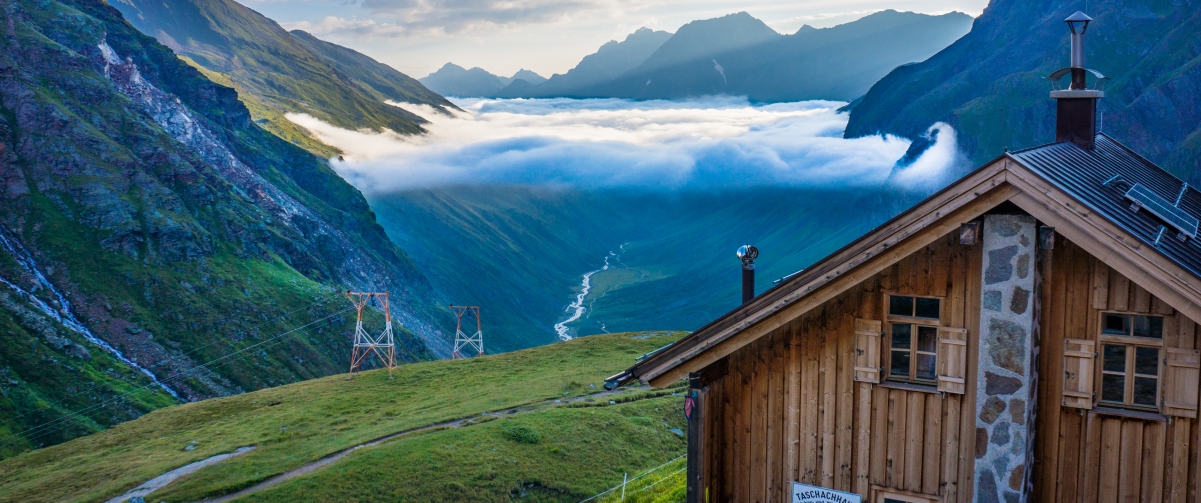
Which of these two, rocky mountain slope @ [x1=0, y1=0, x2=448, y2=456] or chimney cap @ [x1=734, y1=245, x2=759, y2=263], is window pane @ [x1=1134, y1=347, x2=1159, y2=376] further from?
rocky mountain slope @ [x1=0, y1=0, x2=448, y2=456]

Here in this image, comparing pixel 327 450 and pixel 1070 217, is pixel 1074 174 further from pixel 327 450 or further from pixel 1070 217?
pixel 327 450

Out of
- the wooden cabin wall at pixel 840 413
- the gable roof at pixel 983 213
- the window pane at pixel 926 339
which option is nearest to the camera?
the gable roof at pixel 983 213

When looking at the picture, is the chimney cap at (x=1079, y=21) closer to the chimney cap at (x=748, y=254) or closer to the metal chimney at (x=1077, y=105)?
the metal chimney at (x=1077, y=105)

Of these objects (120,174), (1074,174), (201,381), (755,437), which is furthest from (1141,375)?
(120,174)

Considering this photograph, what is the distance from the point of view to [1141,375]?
51.4 ft

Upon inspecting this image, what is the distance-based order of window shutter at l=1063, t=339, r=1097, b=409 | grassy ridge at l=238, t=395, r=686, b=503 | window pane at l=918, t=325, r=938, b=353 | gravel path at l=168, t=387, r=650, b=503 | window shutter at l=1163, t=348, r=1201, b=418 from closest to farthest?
window shutter at l=1163, t=348, r=1201, b=418
window shutter at l=1063, t=339, r=1097, b=409
window pane at l=918, t=325, r=938, b=353
grassy ridge at l=238, t=395, r=686, b=503
gravel path at l=168, t=387, r=650, b=503

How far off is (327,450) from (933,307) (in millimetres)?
47712

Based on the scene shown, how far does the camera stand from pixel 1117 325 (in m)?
15.7

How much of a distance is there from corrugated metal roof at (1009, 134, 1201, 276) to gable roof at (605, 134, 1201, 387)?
4cm

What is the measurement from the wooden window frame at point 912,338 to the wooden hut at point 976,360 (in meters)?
0.04

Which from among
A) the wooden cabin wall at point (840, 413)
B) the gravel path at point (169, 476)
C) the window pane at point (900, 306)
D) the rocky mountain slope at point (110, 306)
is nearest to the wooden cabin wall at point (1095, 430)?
the wooden cabin wall at point (840, 413)

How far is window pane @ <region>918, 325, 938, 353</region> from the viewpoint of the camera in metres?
17.2

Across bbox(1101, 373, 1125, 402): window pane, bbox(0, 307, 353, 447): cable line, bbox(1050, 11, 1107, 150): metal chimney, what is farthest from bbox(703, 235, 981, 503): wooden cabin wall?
bbox(0, 307, 353, 447): cable line

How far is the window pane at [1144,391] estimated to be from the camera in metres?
15.7
